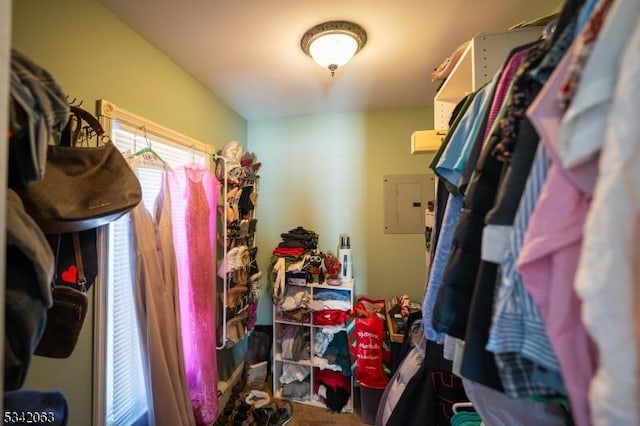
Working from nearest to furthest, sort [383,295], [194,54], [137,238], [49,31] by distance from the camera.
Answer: [49,31] → [137,238] → [194,54] → [383,295]

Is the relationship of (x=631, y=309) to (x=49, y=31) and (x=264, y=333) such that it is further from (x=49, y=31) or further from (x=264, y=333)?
(x=264, y=333)

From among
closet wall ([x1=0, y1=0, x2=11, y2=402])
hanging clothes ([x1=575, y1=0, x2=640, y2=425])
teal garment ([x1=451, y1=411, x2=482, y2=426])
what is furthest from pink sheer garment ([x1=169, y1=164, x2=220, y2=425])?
hanging clothes ([x1=575, y1=0, x2=640, y2=425])

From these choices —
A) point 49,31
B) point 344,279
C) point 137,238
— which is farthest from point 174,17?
point 344,279

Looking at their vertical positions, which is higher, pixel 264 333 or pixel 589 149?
pixel 589 149

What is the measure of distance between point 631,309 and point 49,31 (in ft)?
5.27

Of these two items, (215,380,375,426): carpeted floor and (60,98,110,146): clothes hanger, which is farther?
(215,380,375,426): carpeted floor

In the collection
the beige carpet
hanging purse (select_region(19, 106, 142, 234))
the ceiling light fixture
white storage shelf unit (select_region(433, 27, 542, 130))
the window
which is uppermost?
the ceiling light fixture

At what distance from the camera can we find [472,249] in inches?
21.2

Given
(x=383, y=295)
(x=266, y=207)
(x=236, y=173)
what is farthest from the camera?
(x=266, y=207)

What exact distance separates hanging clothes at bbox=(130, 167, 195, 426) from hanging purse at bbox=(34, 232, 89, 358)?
36cm

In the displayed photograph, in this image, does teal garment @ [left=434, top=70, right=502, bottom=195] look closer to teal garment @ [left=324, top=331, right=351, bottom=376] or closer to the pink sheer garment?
the pink sheer garment

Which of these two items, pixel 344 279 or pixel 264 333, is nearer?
pixel 344 279

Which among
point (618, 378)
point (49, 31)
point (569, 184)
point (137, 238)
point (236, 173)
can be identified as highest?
point (49, 31)

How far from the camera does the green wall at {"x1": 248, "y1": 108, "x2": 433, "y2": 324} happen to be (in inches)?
89.0
